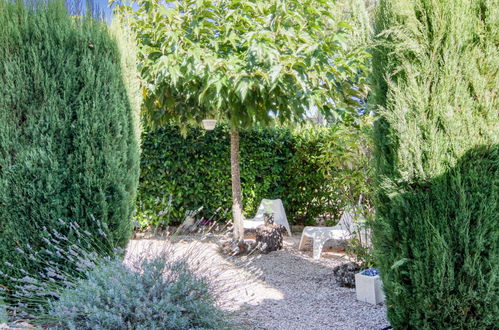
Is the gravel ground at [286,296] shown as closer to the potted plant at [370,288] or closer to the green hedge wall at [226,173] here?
the potted plant at [370,288]

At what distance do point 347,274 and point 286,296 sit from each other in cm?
75

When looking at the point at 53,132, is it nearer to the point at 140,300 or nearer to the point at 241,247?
the point at 140,300

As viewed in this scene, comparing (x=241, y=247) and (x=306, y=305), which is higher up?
(x=241, y=247)

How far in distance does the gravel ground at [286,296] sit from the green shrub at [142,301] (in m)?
0.18

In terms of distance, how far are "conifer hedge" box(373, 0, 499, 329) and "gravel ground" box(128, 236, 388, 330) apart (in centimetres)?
106

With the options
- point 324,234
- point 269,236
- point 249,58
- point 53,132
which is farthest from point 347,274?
point 53,132

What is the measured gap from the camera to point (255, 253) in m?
5.38

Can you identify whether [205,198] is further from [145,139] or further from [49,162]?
[49,162]

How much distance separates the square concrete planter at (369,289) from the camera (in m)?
3.39

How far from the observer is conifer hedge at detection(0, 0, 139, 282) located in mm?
2930

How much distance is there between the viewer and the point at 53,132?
2975 mm

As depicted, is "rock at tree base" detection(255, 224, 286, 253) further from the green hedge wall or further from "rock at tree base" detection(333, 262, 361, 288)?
"rock at tree base" detection(333, 262, 361, 288)

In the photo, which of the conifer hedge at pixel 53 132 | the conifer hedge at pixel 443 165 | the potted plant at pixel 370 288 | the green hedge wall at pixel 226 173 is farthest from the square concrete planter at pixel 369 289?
the green hedge wall at pixel 226 173

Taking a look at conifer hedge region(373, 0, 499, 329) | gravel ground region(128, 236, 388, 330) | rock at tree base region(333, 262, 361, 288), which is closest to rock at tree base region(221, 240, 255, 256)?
gravel ground region(128, 236, 388, 330)
